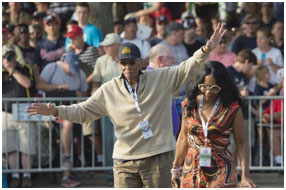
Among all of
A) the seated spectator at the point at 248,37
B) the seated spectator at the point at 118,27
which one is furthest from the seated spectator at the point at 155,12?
the seated spectator at the point at 248,37

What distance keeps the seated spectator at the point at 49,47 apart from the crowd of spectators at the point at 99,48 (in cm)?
2

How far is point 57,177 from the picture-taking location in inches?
404

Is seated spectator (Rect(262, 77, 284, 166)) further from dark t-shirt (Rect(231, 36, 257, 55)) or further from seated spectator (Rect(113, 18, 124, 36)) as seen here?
seated spectator (Rect(113, 18, 124, 36))

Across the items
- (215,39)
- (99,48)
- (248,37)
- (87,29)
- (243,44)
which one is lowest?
(215,39)

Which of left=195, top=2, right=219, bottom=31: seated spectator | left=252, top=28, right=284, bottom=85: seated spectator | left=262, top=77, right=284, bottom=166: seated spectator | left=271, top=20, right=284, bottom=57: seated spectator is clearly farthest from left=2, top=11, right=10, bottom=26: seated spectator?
left=262, top=77, right=284, bottom=166: seated spectator

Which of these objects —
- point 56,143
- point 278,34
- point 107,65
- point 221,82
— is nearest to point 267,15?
point 278,34

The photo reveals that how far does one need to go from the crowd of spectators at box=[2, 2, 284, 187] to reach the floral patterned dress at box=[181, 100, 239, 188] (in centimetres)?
172

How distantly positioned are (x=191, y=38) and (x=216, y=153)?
220 inches

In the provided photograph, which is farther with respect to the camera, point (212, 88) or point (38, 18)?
point (38, 18)

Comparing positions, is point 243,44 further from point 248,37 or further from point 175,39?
point 175,39

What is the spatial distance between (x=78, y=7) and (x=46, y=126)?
9.78ft

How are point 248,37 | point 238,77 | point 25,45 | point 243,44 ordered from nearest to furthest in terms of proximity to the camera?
point 238,77 → point 25,45 → point 243,44 → point 248,37

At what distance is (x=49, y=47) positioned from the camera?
1094 cm

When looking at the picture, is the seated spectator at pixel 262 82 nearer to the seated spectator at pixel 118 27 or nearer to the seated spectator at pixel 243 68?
the seated spectator at pixel 243 68
